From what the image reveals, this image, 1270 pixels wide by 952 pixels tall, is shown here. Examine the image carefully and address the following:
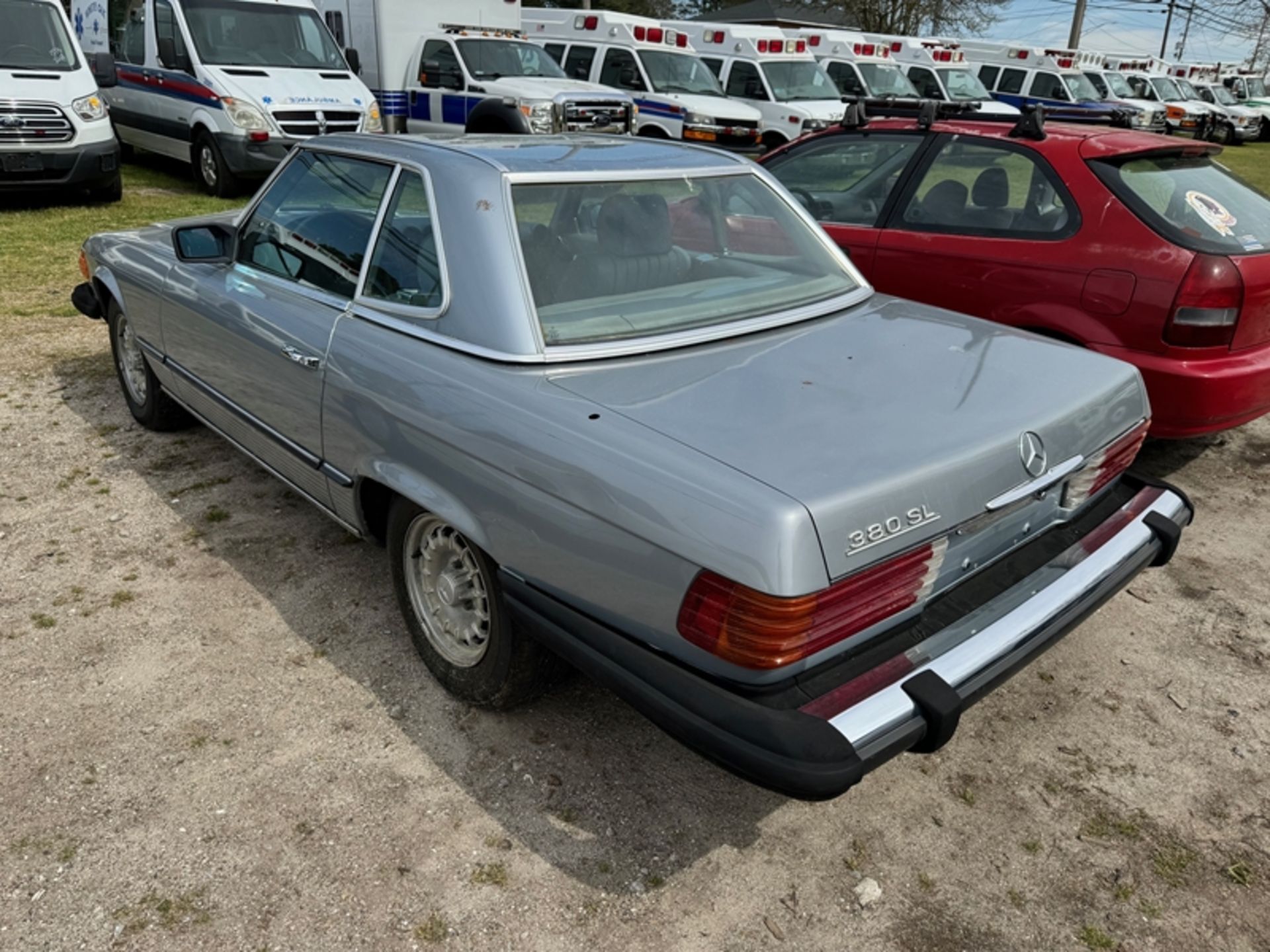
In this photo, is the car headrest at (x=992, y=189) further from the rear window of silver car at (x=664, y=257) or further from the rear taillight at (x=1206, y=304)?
the rear window of silver car at (x=664, y=257)

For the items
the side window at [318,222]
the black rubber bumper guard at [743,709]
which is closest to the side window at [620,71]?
the side window at [318,222]

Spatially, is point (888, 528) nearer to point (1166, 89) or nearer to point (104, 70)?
point (104, 70)

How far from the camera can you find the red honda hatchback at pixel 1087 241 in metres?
4.14

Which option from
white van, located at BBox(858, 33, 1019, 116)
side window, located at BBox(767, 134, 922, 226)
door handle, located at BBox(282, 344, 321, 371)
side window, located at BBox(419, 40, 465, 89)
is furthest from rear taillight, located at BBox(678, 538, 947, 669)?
white van, located at BBox(858, 33, 1019, 116)

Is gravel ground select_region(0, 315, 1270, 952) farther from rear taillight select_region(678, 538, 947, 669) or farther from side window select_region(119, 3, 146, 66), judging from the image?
side window select_region(119, 3, 146, 66)

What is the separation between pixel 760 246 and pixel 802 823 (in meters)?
1.92

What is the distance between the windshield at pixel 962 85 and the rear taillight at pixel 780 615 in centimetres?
2008

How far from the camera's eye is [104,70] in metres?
10.4

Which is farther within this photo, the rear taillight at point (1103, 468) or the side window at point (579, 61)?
the side window at point (579, 61)

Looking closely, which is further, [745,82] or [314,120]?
[745,82]

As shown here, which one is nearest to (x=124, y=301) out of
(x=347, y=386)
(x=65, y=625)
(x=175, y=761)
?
(x=65, y=625)

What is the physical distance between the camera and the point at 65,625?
133 inches

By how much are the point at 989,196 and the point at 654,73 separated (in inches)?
466

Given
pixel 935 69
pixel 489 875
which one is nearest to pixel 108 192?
pixel 489 875
